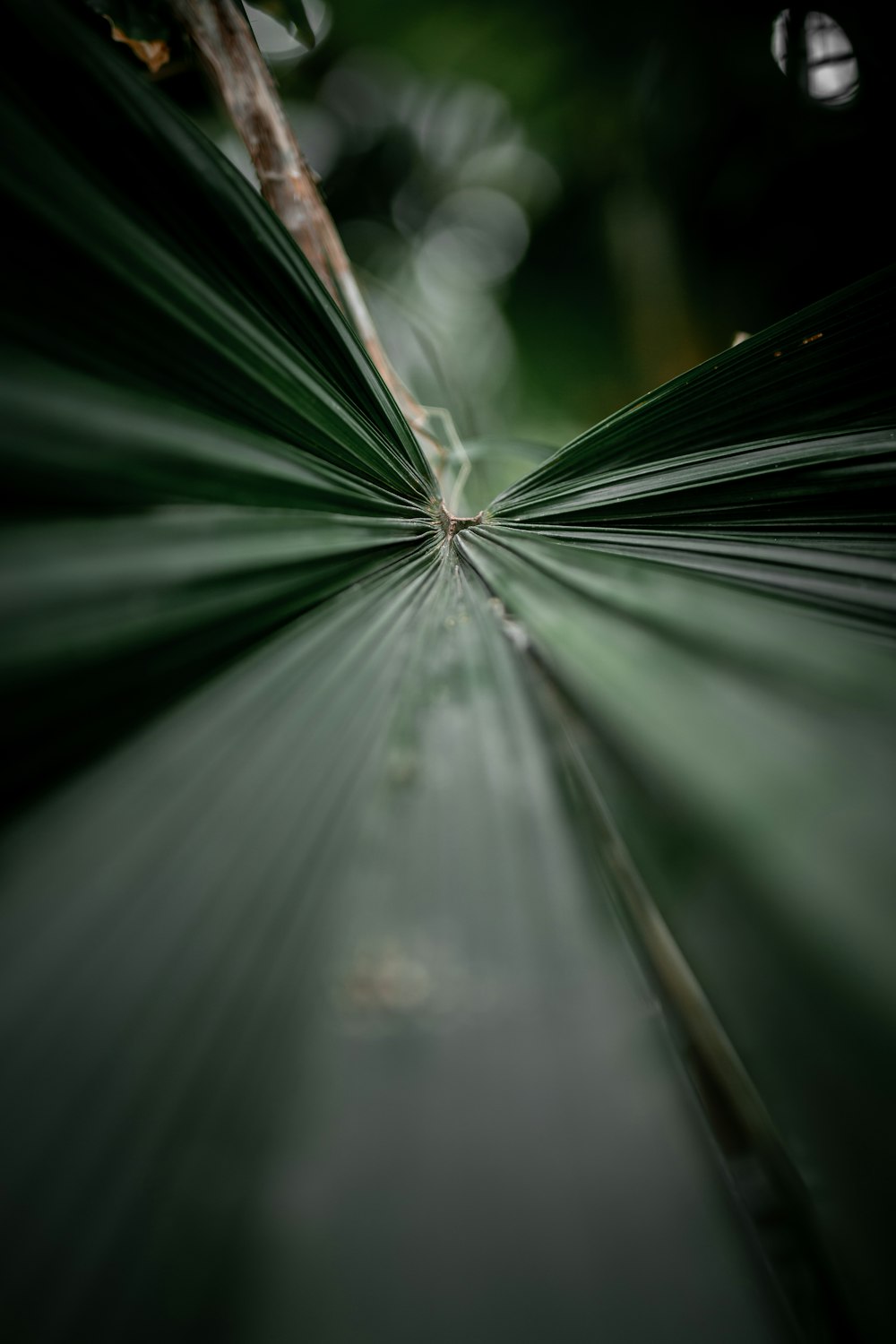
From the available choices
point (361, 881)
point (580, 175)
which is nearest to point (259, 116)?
point (361, 881)

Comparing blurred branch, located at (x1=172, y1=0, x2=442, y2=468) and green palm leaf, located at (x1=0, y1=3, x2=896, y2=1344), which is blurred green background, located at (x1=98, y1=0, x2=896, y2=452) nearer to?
blurred branch, located at (x1=172, y1=0, x2=442, y2=468)

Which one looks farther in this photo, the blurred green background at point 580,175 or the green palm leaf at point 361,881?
the blurred green background at point 580,175

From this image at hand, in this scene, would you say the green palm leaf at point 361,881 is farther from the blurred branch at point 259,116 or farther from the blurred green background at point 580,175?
the blurred green background at point 580,175

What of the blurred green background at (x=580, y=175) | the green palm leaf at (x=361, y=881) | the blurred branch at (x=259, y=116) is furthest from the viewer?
the blurred green background at (x=580, y=175)

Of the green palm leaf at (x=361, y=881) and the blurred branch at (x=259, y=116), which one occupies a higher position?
the blurred branch at (x=259, y=116)

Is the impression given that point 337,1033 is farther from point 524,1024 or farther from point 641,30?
point 641,30

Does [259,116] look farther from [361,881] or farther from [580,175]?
[580,175]

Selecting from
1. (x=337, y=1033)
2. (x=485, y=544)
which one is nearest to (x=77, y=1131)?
(x=337, y=1033)

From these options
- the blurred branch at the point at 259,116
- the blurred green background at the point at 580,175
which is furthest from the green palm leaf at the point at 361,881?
the blurred green background at the point at 580,175
